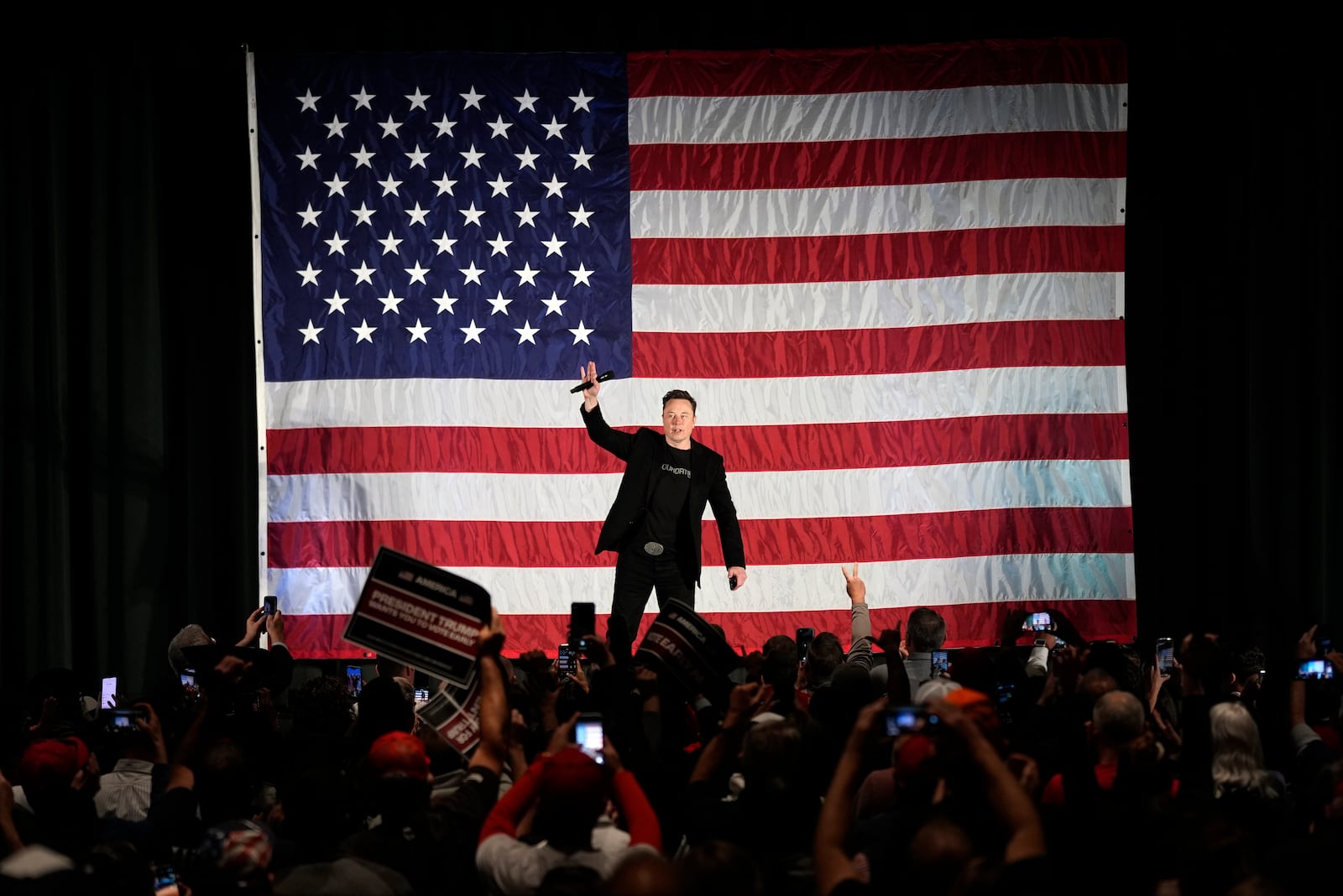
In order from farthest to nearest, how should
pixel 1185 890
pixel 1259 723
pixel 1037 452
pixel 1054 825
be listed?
pixel 1037 452 → pixel 1259 723 → pixel 1054 825 → pixel 1185 890

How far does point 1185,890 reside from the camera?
2.69 m

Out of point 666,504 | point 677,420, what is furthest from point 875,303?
point 666,504

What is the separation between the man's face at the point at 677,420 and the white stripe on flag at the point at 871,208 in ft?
5.81

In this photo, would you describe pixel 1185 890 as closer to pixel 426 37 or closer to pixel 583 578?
pixel 583 578

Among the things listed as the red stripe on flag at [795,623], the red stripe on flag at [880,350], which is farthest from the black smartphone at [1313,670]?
the red stripe on flag at [880,350]

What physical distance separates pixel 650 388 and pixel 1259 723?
17.3 feet

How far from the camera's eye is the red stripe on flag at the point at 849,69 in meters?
9.73

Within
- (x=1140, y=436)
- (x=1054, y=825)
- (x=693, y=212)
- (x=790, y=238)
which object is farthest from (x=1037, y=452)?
(x=1054, y=825)

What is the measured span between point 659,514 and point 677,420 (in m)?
0.55

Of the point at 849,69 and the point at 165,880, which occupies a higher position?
the point at 849,69

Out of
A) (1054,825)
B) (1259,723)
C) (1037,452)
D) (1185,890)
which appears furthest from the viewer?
(1037,452)

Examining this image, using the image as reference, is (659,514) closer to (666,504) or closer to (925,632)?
(666,504)

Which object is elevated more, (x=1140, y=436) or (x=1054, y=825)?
(x=1140, y=436)

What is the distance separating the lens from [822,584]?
9.59 metres
